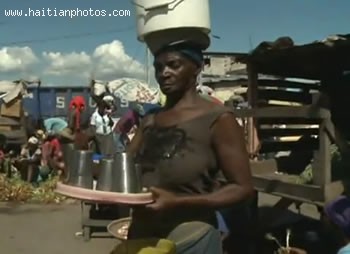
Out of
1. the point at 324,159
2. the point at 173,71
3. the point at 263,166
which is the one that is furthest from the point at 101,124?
the point at 173,71

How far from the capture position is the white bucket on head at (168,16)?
213cm

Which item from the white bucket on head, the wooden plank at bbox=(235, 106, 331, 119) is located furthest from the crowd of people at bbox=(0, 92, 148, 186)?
the white bucket on head

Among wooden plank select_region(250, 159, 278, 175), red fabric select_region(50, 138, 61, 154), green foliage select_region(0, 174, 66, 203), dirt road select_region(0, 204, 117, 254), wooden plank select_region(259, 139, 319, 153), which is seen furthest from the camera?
red fabric select_region(50, 138, 61, 154)

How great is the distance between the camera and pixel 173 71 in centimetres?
199

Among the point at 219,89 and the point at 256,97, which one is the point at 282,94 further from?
the point at 219,89

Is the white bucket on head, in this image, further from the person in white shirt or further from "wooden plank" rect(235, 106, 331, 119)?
the person in white shirt

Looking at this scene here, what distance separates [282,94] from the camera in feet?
18.4

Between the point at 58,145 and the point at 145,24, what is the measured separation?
802cm

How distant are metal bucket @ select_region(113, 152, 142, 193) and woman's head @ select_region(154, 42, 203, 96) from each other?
0.33 m

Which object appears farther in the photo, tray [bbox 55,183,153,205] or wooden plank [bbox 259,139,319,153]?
wooden plank [bbox 259,139,319,153]

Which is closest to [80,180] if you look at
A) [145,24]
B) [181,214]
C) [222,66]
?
[181,214]

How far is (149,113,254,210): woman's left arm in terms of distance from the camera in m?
1.90

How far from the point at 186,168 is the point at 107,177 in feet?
0.96

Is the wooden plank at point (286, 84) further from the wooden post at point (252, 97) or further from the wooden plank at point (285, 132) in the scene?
the wooden plank at point (285, 132)
